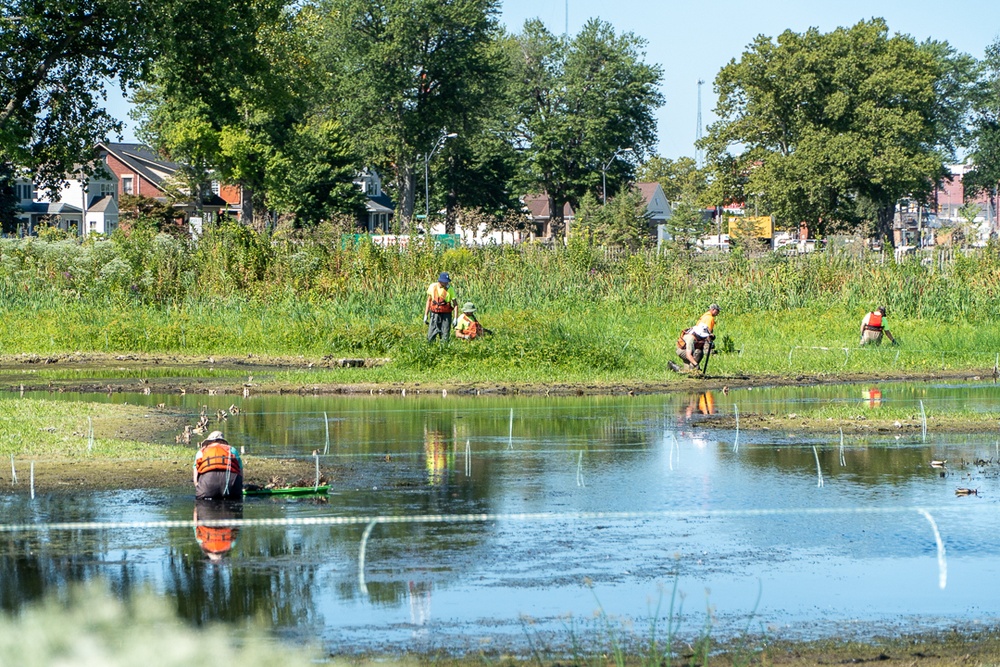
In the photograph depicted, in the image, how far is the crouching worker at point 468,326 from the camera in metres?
30.6

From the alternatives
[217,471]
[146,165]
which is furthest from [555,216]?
[217,471]

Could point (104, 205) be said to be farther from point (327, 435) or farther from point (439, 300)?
point (327, 435)

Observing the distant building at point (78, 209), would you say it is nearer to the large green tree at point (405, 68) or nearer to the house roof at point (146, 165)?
the house roof at point (146, 165)

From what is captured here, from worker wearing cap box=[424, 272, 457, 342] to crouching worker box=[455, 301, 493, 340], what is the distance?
1.00 ft

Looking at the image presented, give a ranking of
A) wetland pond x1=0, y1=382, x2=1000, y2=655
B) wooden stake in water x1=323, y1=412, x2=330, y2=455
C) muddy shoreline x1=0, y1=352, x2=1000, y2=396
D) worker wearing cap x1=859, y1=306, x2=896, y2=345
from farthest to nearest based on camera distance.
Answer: worker wearing cap x1=859, y1=306, x2=896, y2=345 < muddy shoreline x1=0, y1=352, x2=1000, y2=396 < wooden stake in water x1=323, y1=412, x2=330, y2=455 < wetland pond x1=0, y1=382, x2=1000, y2=655

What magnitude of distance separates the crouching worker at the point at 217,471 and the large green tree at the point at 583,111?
322ft

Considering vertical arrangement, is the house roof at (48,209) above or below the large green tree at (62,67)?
above

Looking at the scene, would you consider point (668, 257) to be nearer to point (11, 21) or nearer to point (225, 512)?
point (11, 21)

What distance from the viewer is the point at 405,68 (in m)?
92.7

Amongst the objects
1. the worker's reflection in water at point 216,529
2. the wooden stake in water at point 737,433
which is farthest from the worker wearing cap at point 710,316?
the worker's reflection in water at point 216,529

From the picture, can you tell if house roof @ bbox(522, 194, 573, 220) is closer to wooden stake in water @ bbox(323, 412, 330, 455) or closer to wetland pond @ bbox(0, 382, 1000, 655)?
wooden stake in water @ bbox(323, 412, 330, 455)

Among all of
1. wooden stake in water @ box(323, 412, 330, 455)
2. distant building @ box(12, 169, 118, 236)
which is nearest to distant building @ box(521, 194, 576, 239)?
distant building @ box(12, 169, 118, 236)

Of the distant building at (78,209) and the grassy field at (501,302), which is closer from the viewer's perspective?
the grassy field at (501,302)

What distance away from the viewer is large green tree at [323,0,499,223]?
300ft
